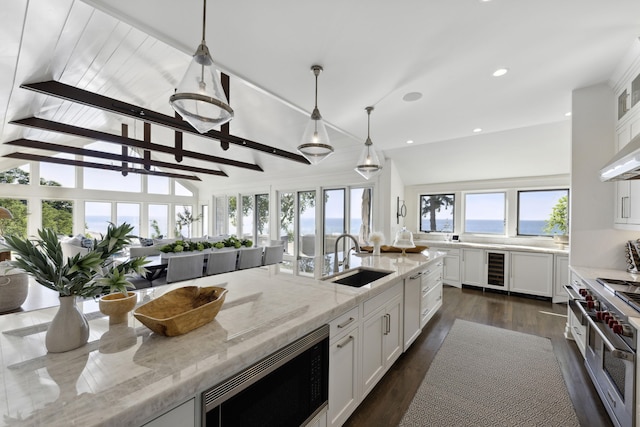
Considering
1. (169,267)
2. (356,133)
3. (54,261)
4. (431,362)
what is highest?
(356,133)

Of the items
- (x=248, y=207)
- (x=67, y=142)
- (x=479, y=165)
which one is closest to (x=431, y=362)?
(x=479, y=165)

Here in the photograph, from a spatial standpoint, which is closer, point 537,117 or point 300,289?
point 300,289

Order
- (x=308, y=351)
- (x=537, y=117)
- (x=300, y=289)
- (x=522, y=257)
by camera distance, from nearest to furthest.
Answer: (x=308, y=351) < (x=300, y=289) < (x=537, y=117) < (x=522, y=257)

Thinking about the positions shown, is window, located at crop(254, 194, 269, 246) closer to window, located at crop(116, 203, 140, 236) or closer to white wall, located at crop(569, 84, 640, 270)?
window, located at crop(116, 203, 140, 236)

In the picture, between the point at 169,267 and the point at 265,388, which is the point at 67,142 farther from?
the point at 265,388

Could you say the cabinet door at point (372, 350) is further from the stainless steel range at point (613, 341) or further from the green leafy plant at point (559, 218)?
the green leafy plant at point (559, 218)

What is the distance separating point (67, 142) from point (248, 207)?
5.51 metres

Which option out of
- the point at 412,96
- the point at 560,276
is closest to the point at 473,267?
the point at 560,276

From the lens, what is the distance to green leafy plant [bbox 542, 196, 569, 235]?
4535 millimetres

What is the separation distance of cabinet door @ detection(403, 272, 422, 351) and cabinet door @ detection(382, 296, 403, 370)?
0.41 ft

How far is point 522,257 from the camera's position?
14.6ft

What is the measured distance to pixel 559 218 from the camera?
4.59 meters

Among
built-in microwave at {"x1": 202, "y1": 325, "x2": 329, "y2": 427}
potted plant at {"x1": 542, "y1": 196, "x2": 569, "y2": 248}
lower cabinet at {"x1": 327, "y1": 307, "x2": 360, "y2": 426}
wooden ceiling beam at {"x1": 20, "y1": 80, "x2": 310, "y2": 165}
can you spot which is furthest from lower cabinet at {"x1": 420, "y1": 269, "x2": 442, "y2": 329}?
wooden ceiling beam at {"x1": 20, "y1": 80, "x2": 310, "y2": 165}

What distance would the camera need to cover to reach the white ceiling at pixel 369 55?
169 cm
